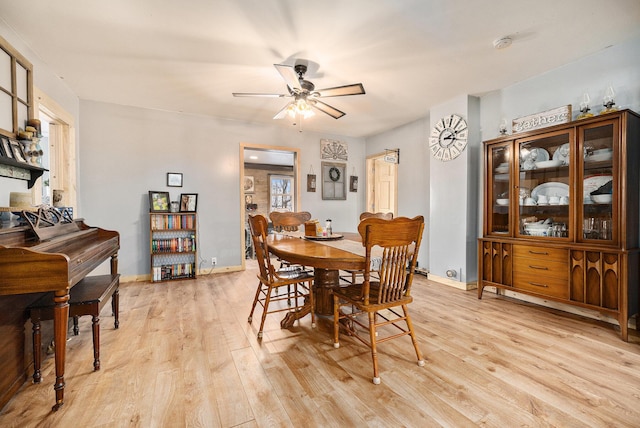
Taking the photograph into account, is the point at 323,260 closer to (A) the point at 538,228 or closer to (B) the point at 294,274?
(B) the point at 294,274

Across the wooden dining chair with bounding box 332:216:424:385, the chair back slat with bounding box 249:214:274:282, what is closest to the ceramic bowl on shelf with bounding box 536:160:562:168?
the wooden dining chair with bounding box 332:216:424:385

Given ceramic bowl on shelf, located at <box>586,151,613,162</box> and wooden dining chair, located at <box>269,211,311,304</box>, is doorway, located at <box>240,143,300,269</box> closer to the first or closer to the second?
wooden dining chair, located at <box>269,211,311,304</box>

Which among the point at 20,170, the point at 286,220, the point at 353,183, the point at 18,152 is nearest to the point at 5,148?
the point at 18,152

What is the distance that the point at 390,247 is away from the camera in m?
1.76

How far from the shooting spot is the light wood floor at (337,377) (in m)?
1.43

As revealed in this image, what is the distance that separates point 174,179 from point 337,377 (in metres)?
3.75

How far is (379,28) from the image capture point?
7.39 feet

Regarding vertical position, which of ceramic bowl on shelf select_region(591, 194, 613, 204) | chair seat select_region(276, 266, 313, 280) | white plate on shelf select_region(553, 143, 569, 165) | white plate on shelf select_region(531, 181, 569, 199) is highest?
white plate on shelf select_region(553, 143, 569, 165)

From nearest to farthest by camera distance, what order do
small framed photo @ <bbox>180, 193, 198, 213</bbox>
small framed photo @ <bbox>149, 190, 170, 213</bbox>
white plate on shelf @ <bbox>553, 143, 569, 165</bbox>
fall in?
white plate on shelf @ <bbox>553, 143, 569, 165</bbox> → small framed photo @ <bbox>149, 190, 170, 213</bbox> → small framed photo @ <bbox>180, 193, 198, 213</bbox>

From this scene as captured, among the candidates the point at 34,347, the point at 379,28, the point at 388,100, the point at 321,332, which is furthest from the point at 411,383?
the point at 388,100

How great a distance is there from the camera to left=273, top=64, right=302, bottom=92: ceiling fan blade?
2304 mm

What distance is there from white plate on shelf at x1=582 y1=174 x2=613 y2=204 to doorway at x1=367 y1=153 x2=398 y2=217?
318 cm

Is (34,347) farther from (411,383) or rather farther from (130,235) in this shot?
(130,235)

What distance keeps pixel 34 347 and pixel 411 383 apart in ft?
7.44
